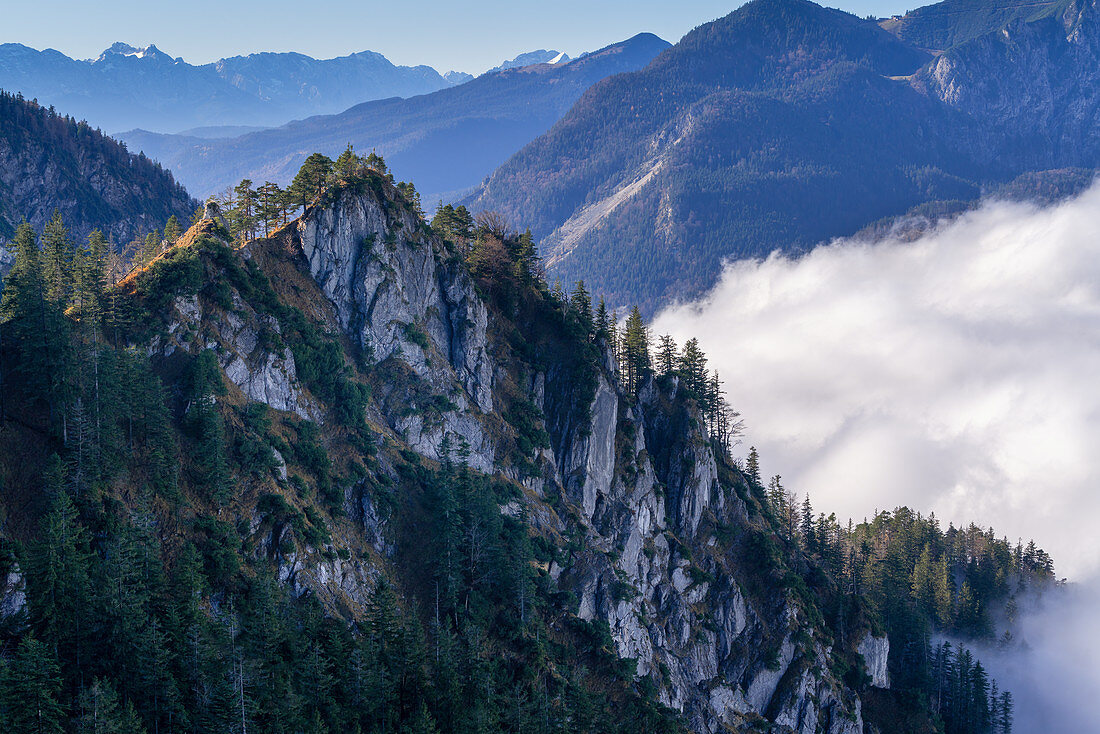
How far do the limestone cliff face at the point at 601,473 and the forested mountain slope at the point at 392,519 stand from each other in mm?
391

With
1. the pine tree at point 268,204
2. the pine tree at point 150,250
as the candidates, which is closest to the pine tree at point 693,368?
the pine tree at point 268,204

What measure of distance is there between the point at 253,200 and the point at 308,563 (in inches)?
1921

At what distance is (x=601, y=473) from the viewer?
112812 millimetres

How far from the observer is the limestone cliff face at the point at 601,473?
99.4 m

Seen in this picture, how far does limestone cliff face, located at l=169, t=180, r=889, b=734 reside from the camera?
3912 inches

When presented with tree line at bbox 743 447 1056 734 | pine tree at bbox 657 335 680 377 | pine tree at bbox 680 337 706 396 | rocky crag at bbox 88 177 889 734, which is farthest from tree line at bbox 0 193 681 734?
tree line at bbox 743 447 1056 734

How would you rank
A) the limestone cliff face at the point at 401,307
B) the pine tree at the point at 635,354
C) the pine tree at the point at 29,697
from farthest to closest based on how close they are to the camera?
the pine tree at the point at 635,354 → the limestone cliff face at the point at 401,307 → the pine tree at the point at 29,697

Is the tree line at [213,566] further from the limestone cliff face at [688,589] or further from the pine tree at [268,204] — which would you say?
the limestone cliff face at [688,589]

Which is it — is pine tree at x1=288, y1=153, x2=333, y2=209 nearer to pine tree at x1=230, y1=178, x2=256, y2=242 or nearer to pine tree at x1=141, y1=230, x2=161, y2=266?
pine tree at x1=230, y1=178, x2=256, y2=242

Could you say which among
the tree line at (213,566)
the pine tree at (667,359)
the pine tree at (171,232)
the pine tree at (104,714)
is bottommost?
the pine tree at (104,714)

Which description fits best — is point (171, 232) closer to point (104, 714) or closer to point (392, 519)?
point (392, 519)

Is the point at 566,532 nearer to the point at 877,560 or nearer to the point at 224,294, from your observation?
the point at 224,294

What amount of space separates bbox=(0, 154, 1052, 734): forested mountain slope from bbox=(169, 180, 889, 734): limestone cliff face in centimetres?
39

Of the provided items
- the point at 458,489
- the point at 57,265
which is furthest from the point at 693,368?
the point at 57,265
